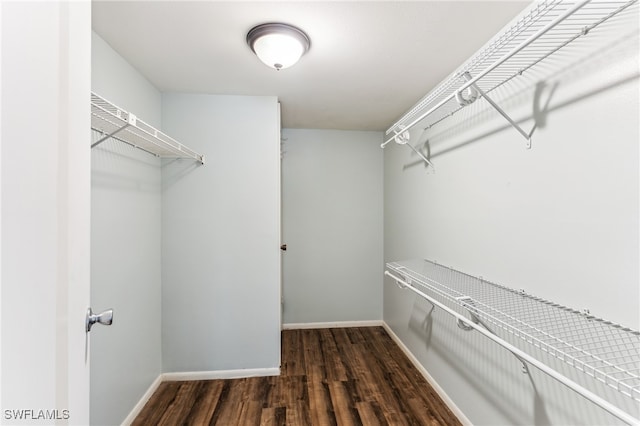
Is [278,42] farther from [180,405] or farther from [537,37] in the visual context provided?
[180,405]

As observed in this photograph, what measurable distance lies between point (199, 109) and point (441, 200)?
2001mm

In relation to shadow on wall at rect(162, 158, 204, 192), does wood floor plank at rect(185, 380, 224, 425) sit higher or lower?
lower

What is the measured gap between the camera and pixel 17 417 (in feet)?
1.52

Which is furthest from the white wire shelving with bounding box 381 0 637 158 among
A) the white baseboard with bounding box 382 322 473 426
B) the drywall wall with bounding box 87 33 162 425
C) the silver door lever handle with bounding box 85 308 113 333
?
the drywall wall with bounding box 87 33 162 425

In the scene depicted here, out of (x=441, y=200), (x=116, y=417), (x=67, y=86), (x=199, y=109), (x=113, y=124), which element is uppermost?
(x=199, y=109)

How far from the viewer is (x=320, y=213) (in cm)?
324

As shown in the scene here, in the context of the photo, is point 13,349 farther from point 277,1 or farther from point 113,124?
point 277,1

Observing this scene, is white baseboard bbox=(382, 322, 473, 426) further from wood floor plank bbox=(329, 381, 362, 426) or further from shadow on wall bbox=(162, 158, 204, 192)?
shadow on wall bbox=(162, 158, 204, 192)

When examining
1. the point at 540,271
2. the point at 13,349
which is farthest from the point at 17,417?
the point at 540,271

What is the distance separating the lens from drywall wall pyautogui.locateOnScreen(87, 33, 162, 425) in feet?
4.74

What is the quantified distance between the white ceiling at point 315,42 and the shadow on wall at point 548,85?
0.33 metres

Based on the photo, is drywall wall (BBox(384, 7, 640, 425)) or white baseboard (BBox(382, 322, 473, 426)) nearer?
drywall wall (BBox(384, 7, 640, 425))

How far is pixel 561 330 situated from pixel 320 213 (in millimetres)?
2468

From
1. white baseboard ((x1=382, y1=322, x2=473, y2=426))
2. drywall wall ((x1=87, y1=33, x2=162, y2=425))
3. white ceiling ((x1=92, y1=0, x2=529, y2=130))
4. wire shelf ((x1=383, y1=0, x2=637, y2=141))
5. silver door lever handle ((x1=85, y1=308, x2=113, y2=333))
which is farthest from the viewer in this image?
white baseboard ((x1=382, y1=322, x2=473, y2=426))
